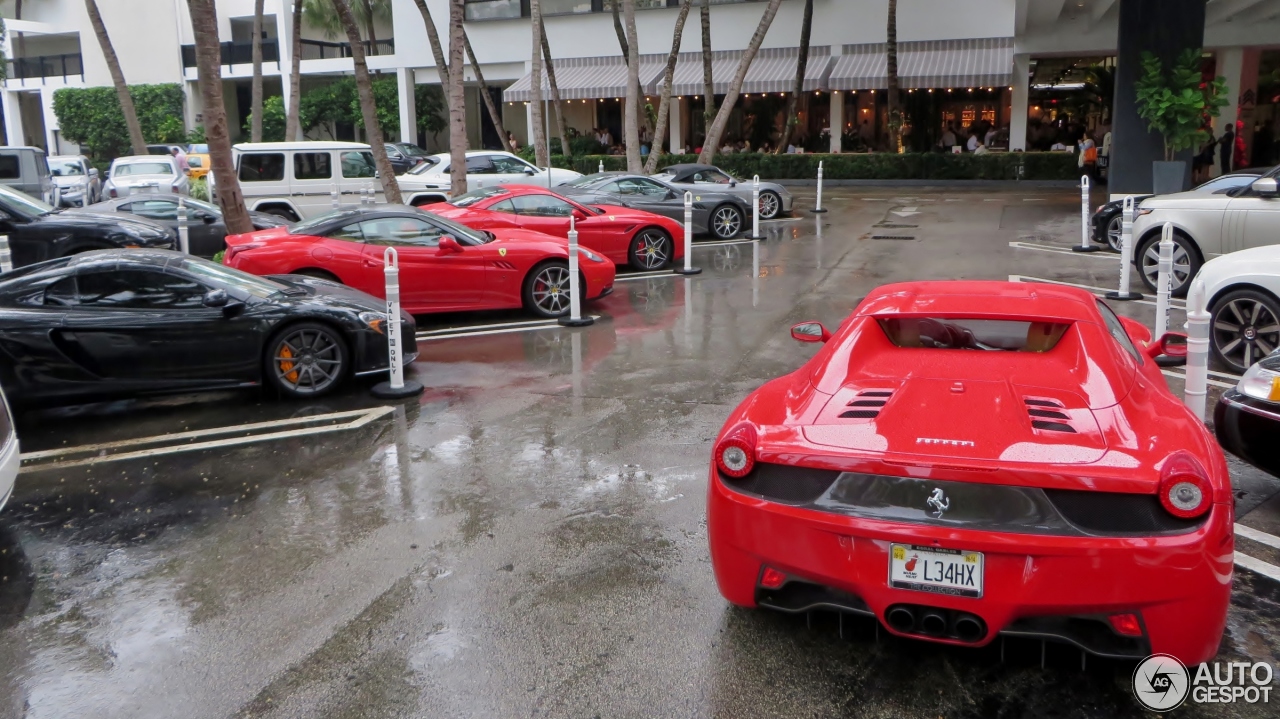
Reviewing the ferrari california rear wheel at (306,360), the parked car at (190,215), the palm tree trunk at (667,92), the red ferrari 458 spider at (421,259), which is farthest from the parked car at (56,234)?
the palm tree trunk at (667,92)

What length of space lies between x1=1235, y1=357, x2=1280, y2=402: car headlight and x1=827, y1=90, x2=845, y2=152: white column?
32.3 metres

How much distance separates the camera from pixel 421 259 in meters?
11.4

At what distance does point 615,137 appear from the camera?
42188 millimetres

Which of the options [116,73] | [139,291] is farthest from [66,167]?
[139,291]

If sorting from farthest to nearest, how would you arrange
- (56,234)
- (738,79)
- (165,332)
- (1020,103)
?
(1020,103) → (738,79) → (56,234) → (165,332)

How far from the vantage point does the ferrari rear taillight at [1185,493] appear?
3.50 meters

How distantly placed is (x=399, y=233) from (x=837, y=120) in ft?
92.1

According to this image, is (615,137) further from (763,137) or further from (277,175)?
(277,175)

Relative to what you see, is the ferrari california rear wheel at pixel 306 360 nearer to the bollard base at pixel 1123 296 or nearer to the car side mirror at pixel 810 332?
the car side mirror at pixel 810 332

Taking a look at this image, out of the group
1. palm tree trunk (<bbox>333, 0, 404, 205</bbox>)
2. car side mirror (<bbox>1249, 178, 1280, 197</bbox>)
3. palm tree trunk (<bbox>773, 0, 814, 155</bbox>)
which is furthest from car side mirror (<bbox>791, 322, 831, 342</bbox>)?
palm tree trunk (<bbox>773, 0, 814, 155</bbox>)

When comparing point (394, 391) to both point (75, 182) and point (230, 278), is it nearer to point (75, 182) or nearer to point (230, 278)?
point (230, 278)

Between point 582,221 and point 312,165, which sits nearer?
point 582,221

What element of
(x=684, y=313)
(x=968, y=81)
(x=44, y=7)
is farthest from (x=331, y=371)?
(x=44, y=7)

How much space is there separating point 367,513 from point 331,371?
294 centimetres
